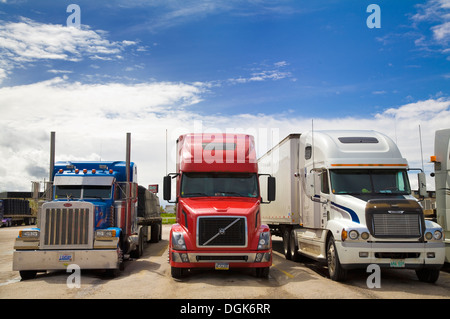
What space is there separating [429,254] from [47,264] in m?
9.48

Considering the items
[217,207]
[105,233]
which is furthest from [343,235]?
[105,233]

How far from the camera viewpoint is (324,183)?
40.4 feet

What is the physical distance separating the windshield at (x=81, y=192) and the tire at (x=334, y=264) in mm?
7062

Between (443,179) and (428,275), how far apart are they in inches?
139

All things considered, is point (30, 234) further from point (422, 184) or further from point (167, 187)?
point (422, 184)

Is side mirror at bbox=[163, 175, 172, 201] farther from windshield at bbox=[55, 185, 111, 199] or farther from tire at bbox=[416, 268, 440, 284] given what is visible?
tire at bbox=[416, 268, 440, 284]

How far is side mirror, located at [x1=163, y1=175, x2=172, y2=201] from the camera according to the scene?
1239cm

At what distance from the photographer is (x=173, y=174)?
511 inches

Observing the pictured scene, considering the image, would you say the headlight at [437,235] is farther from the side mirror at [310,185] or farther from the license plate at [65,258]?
the license plate at [65,258]

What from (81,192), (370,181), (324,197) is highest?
(370,181)

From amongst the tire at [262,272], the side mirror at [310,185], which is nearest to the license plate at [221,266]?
the tire at [262,272]

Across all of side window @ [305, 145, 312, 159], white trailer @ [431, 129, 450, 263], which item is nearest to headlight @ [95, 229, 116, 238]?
side window @ [305, 145, 312, 159]
